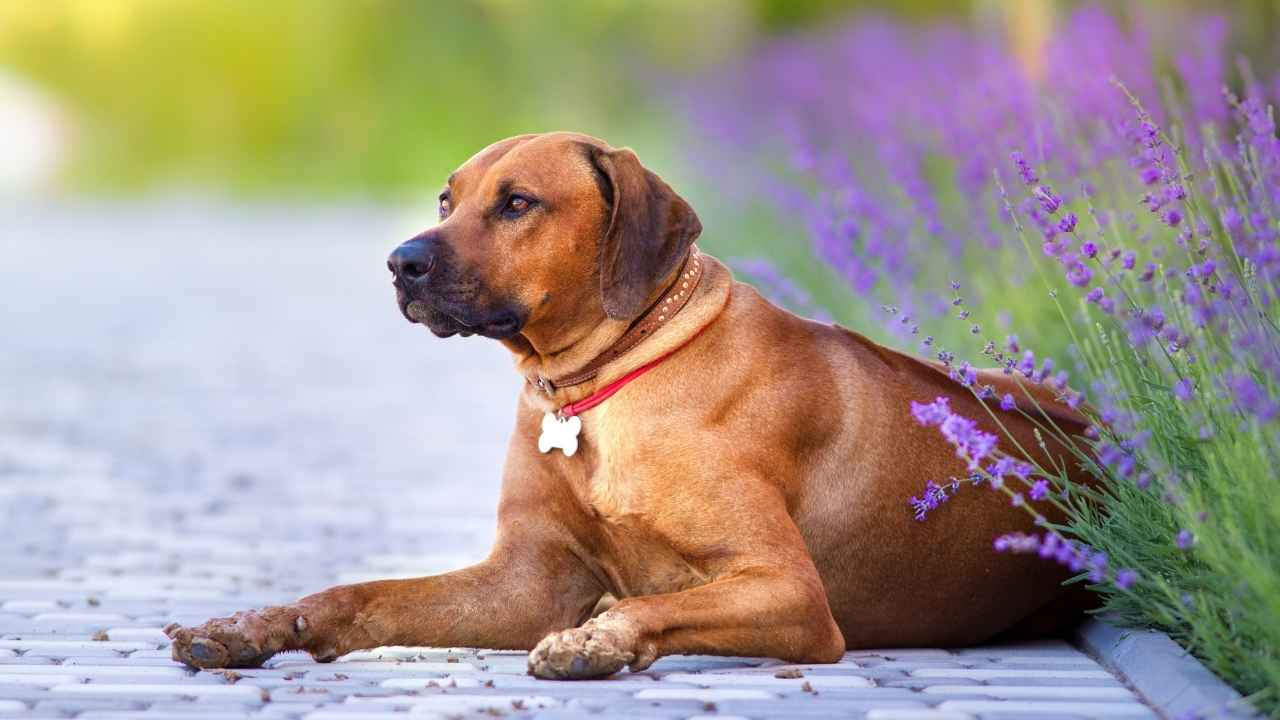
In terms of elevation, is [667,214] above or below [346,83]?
below

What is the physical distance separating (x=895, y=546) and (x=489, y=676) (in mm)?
1096

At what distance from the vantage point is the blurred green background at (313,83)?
94.9 ft

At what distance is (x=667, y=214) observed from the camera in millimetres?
4457

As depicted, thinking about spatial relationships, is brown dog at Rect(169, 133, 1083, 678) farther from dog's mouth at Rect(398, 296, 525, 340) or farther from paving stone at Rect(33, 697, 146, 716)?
paving stone at Rect(33, 697, 146, 716)

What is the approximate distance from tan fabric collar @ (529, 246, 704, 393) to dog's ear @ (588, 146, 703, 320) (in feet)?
0.19

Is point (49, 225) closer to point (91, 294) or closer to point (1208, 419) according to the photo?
point (91, 294)

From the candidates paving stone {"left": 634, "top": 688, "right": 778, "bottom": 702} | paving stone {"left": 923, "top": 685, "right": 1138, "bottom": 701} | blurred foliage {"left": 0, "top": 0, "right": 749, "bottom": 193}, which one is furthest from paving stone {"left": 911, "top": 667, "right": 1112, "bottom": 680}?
blurred foliage {"left": 0, "top": 0, "right": 749, "bottom": 193}

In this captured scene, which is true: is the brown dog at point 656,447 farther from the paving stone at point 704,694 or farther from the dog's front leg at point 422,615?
the paving stone at point 704,694

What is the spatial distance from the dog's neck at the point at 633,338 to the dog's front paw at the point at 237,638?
87 centimetres

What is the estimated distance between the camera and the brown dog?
424 cm

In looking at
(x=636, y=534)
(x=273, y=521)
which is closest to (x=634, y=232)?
(x=636, y=534)

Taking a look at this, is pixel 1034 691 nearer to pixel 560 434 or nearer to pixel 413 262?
pixel 560 434

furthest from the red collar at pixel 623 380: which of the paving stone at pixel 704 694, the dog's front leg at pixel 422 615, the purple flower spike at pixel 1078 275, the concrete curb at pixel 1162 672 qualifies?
the concrete curb at pixel 1162 672

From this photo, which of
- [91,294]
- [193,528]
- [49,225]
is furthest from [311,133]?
[193,528]
